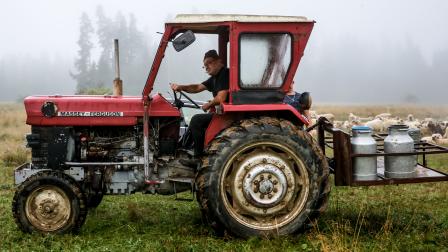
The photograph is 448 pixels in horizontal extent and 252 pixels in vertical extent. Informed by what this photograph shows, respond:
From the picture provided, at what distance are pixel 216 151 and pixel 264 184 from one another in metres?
0.66

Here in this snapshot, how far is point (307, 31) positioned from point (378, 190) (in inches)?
175

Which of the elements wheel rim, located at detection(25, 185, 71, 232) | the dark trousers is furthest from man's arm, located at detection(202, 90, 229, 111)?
wheel rim, located at detection(25, 185, 71, 232)

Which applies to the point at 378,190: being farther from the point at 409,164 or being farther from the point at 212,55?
the point at 212,55

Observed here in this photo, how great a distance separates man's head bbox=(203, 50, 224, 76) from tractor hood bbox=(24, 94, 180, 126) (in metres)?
0.70

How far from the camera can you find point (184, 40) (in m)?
5.77

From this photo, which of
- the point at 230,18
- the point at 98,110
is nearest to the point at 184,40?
the point at 230,18

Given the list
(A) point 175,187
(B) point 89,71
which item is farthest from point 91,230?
(B) point 89,71

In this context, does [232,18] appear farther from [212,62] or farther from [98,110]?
[98,110]

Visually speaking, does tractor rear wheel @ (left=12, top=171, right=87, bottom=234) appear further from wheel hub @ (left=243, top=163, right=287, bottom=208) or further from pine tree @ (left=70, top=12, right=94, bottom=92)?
pine tree @ (left=70, top=12, right=94, bottom=92)

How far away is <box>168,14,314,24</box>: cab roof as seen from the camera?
19.7ft

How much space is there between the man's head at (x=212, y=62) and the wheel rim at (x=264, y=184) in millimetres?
1241

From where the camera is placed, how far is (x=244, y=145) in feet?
19.6

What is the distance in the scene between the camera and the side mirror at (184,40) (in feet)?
18.9

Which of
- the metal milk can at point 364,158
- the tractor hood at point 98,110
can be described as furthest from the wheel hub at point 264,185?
the tractor hood at point 98,110
